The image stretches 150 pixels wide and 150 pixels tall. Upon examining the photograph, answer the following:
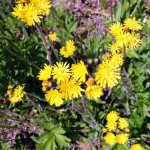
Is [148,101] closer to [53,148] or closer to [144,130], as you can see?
[144,130]

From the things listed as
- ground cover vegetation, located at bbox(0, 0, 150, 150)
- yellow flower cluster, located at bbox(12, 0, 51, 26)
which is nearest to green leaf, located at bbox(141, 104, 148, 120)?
ground cover vegetation, located at bbox(0, 0, 150, 150)

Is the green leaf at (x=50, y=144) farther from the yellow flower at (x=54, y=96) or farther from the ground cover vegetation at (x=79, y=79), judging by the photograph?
the yellow flower at (x=54, y=96)

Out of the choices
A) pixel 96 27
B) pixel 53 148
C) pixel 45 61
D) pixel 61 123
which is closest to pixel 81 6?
pixel 96 27

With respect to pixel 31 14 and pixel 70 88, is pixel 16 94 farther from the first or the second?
pixel 31 14

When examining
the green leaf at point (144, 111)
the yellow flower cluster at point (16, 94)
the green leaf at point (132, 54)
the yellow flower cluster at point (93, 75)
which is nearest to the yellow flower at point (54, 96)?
the yellow flower cluster at point (93, 75)

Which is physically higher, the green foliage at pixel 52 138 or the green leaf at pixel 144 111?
the green leaf at pixel 144 111

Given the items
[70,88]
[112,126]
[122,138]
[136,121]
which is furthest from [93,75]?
[136,121]

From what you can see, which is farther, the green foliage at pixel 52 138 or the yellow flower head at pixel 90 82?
the green foliage at pixel 52 138
